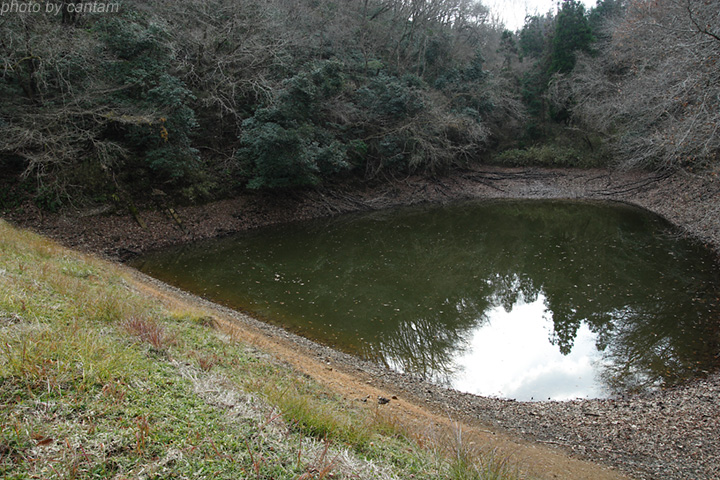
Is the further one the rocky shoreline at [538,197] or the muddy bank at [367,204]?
the muddy bank at [367,204]

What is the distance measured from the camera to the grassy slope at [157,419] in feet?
8.70

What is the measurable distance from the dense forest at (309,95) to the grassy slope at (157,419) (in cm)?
947

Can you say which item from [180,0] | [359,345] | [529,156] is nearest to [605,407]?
[359,345]

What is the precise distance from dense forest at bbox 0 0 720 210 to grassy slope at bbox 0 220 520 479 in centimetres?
947

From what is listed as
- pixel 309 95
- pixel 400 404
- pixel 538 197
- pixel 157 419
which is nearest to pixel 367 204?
pixel 309 95

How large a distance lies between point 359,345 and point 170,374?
500 cm

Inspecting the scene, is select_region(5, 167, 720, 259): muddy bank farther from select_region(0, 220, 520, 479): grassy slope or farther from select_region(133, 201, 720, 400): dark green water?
select_region(0, 220, 520, 479): grassy slope

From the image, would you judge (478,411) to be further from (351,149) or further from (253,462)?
(351,149)

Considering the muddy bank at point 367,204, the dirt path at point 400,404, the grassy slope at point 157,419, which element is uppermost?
the muddy bank at point 367,204

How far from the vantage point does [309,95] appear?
18.0 m

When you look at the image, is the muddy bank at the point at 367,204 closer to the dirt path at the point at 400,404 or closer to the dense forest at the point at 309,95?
the dense forest at the point at 309,95

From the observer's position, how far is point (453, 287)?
12180 millimetres

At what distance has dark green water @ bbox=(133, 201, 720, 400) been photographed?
789cm

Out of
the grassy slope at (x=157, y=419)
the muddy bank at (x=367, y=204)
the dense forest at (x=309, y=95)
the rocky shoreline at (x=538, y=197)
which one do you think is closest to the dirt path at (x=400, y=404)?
the rocky shoreline at (x=538, y=197)
